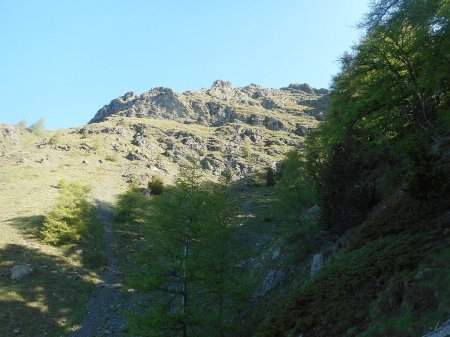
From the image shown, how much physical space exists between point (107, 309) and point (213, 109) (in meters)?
151

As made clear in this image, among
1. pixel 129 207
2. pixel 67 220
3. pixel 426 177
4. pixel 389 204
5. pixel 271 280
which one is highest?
pixel 129 207

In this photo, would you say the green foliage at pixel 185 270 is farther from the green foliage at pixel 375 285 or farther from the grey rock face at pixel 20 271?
the grey rock face at pixel 20 271

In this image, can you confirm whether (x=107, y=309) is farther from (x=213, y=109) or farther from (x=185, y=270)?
(x=213, y=109)

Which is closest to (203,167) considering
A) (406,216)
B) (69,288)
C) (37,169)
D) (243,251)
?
(243,251)

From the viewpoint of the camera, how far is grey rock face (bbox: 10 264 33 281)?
93.1 feet

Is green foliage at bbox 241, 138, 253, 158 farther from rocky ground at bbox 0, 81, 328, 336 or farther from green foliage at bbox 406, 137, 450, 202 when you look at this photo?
green foliage at bbox 406, 137, 450, 202

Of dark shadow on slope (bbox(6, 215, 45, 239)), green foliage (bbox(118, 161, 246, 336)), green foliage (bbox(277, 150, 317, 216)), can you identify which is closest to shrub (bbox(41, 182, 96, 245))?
dark shadow on slope (bbox(6, 215, 45, 239))

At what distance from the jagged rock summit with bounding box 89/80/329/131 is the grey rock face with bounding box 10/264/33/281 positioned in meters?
124

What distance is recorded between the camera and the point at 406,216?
1374cm

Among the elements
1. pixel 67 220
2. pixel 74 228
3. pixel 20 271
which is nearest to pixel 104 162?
pixel 67 220

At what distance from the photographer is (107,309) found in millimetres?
26266

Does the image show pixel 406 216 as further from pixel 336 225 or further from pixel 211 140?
pixel 211 140

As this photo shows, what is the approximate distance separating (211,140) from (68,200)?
298ft

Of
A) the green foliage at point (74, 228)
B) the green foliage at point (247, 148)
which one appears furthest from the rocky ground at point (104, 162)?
the green foliage at point (74, 228)
